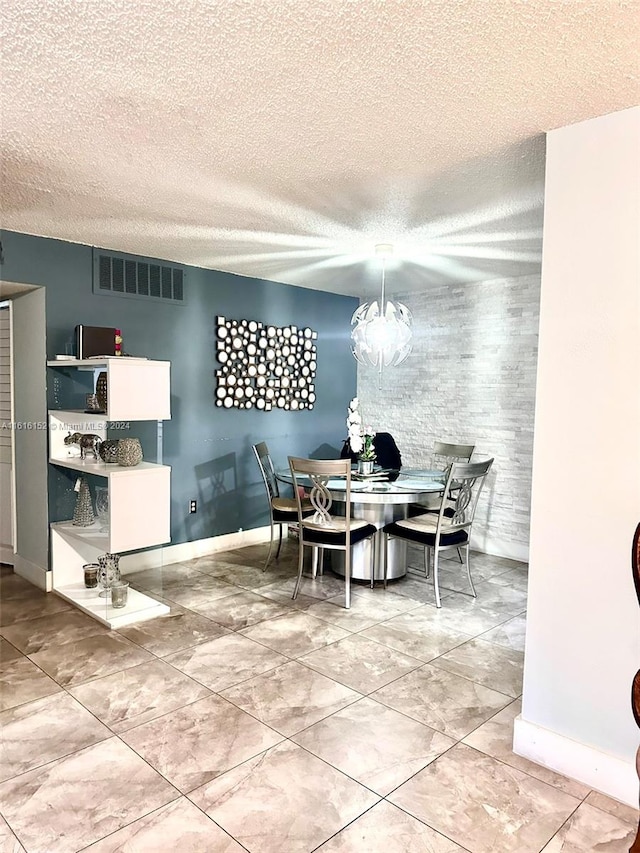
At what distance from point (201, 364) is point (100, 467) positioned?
151cm

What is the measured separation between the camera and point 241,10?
147 centimetres

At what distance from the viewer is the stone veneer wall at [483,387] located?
4934mm

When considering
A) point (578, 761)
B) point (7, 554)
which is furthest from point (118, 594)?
point (578, 761)

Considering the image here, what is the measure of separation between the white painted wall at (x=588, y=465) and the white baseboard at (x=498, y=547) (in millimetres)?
2859

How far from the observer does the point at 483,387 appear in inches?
206

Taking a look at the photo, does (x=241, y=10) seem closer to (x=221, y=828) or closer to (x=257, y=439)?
(x=221, y=828)

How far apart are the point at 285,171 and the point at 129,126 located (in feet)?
2.32

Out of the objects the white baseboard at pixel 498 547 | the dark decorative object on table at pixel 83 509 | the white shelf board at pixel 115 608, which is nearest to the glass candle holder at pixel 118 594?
the white shelf board at pixel 115 608

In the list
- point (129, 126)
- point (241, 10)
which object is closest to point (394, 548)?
point (129, 126)

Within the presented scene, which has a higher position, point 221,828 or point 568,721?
point 568,721

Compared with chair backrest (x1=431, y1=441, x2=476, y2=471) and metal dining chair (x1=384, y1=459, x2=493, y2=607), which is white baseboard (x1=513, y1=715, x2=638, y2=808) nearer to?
metal dining chair (x1=384, y1=459, x2=493, y2=607)

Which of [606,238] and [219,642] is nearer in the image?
[606,238]

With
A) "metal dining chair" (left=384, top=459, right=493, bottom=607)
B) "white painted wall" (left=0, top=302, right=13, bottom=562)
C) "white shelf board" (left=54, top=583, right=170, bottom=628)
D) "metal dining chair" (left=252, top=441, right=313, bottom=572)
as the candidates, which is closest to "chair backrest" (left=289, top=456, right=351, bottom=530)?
"metal dining chair" (left=252, top=441, right=313, bottom=572)

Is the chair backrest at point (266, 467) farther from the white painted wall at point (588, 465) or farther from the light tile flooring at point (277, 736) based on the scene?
the white painted wall at point (588, 465)
